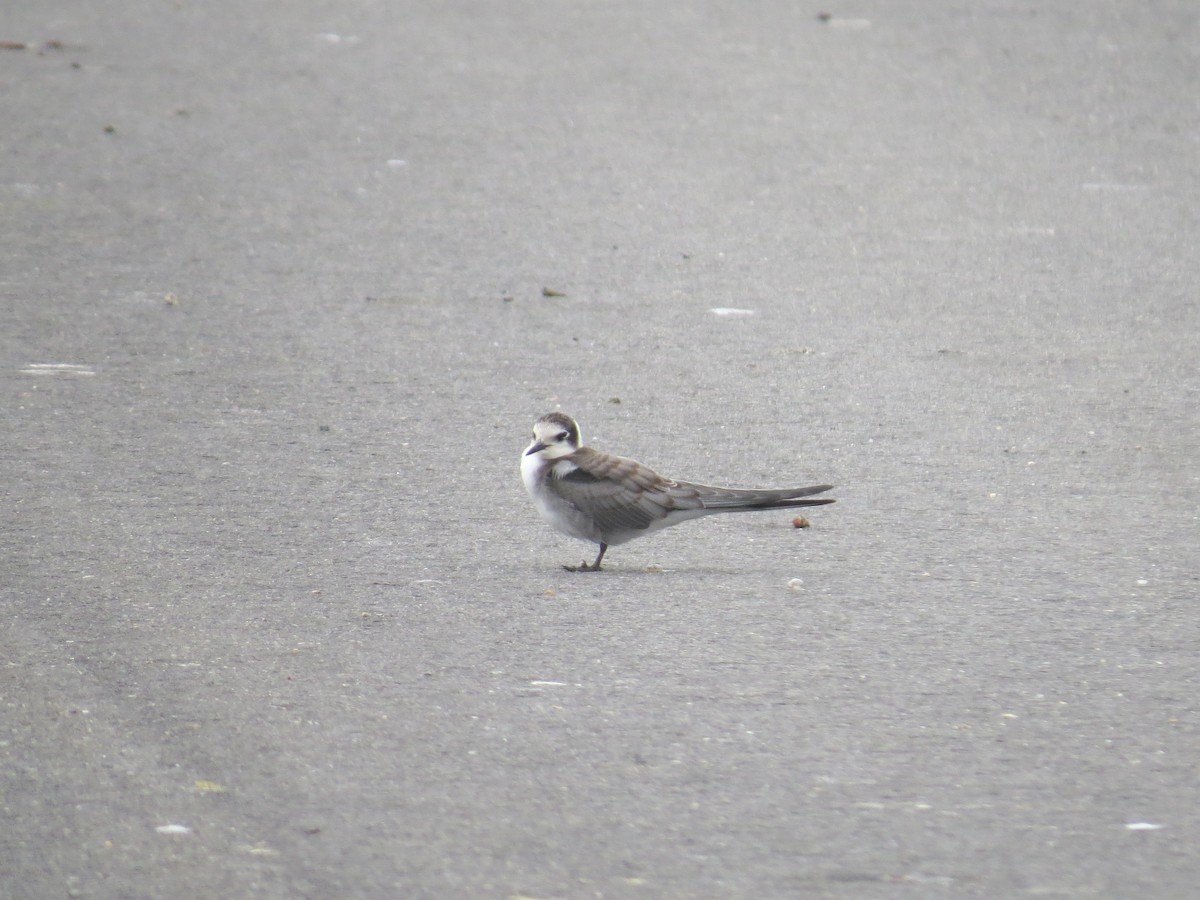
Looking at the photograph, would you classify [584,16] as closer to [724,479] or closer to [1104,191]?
[1104,191]

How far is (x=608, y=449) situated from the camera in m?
6.66

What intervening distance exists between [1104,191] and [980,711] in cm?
651

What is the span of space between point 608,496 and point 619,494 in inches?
1.6

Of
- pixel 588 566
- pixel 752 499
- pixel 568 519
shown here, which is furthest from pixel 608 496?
pixel 752 499

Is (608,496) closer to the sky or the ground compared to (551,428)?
closer to the ground

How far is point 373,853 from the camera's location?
3.54m

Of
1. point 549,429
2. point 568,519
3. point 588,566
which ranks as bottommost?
point 588,566

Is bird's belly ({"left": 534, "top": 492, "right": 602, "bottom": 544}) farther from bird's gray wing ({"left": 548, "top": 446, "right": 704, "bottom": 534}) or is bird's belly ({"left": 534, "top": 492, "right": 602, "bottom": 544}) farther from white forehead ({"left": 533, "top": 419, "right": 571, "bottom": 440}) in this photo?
white forehead ({"left": 533, "top": 419, "right": 571, "bottom": 440})

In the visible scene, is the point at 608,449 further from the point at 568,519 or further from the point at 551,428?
the point at 568,519

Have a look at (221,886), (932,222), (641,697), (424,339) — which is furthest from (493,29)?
(221,886)

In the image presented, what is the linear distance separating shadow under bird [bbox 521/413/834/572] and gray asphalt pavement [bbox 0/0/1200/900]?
6.9 inches

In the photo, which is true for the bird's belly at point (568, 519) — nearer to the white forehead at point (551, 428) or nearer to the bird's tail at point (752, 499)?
the white forehead at point (551, 428)

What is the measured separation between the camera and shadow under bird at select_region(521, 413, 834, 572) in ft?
18.2

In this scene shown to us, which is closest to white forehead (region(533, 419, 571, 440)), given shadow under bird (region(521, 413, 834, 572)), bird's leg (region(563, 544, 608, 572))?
shadow under bird (region(521, 413, 834, 572))
